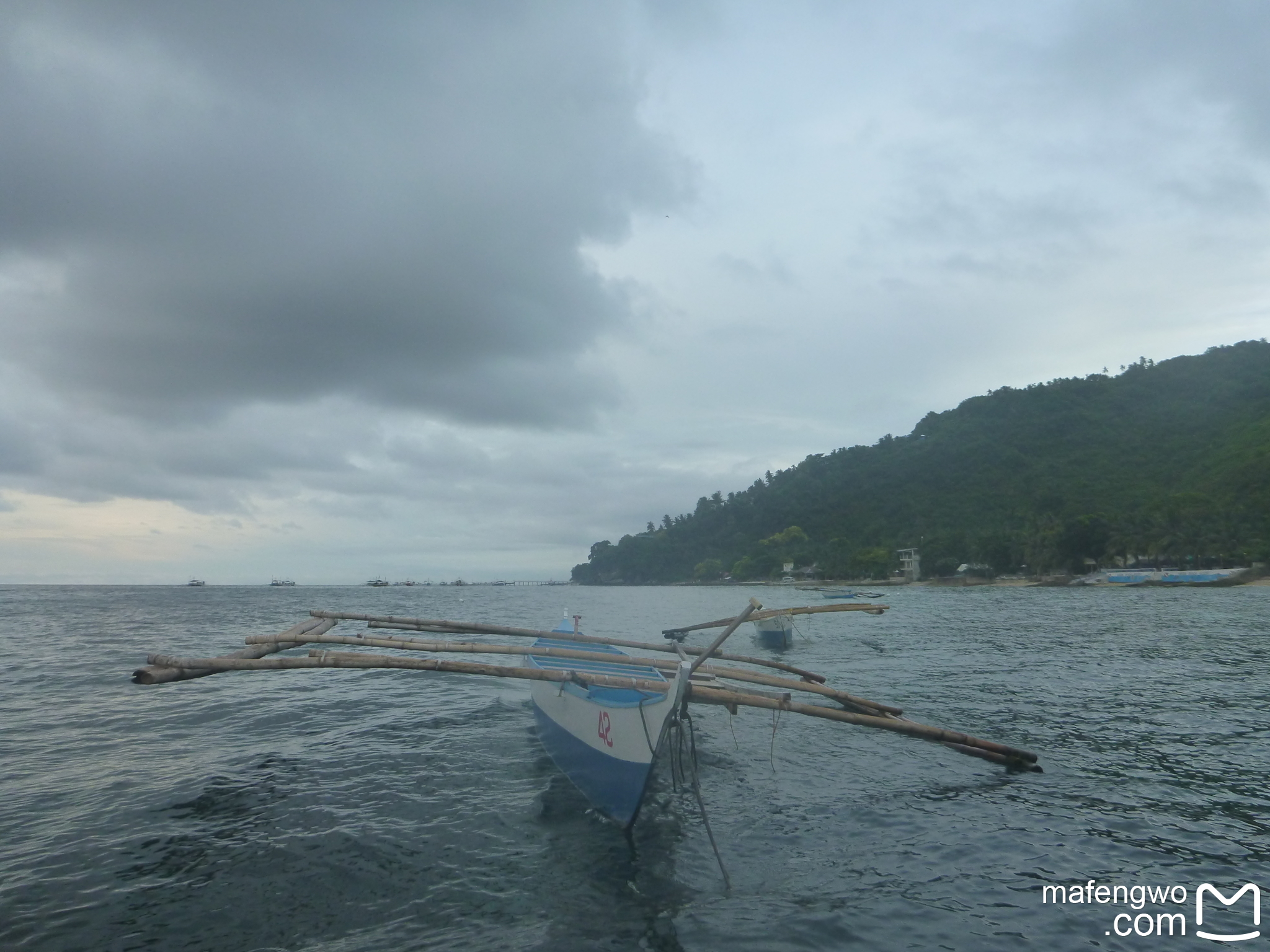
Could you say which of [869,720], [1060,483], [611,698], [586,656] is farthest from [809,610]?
[1060,483]

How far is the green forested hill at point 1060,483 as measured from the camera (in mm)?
73312

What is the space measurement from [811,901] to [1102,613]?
142ft

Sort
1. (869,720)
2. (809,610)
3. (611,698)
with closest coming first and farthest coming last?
(869,720) < (611,698) < (809,610)

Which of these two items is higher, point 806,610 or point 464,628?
point 806,610

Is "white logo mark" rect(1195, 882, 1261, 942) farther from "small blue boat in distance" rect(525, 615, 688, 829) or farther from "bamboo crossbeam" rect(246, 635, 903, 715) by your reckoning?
"small blue boat in distance" rect(525, 615, 688, 829)

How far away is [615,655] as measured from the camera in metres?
11.3

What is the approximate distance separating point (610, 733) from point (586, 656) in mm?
2714

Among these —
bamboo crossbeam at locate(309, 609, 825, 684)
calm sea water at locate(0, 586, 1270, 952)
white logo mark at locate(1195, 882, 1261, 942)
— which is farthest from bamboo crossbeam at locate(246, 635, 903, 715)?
white logo mark at locate(1195, 882, 1261, 942)

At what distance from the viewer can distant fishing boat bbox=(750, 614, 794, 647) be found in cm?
3088

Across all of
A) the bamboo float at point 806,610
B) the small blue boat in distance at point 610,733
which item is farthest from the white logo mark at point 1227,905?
the bamboo float at point 806,610

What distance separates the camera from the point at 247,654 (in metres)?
10.1

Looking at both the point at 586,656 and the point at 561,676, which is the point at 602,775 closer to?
the point at 561,676

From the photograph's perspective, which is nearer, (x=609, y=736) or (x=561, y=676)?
(x=609, y=736)

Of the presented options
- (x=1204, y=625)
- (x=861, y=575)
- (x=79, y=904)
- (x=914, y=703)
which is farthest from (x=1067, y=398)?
(x=79, y=904)
